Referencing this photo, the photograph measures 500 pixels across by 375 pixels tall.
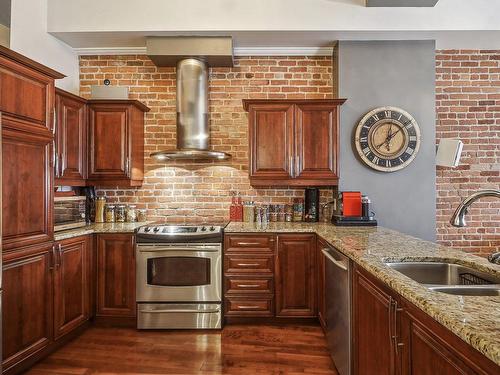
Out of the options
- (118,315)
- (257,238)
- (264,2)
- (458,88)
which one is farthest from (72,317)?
(458,88)

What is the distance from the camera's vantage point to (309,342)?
9.12 feet

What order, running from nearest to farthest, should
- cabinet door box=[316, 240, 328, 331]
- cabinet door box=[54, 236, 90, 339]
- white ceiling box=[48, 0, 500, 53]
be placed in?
cabinet door box=[54, 236, 90, 339]
cabinet door box=[316, 240, 328, 331]
white ceiling box=[48, 0, 500, 53]

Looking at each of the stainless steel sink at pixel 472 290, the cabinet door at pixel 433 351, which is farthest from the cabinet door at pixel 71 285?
the stainless steel sink at pixel 472 290

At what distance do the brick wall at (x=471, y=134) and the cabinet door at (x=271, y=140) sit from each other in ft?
5.52

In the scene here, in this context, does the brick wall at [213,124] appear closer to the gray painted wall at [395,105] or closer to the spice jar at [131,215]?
the spice jar at [131,215]

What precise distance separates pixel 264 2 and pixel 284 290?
273cm

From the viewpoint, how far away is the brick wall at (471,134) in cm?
364

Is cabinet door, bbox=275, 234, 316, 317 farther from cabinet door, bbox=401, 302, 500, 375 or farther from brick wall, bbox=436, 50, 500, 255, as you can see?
cabinet door, bbox=401, 302, 500, 375

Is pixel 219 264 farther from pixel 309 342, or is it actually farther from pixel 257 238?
pixel 309 342

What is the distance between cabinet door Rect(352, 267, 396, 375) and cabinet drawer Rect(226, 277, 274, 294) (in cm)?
129

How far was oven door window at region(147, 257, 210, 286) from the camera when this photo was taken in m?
3.05

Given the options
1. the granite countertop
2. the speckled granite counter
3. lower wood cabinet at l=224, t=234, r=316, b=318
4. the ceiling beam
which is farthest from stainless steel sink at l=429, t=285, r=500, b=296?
the ceiling beam

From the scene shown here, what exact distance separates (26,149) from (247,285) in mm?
2061

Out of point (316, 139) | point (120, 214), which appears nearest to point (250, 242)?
point (316, 139)
